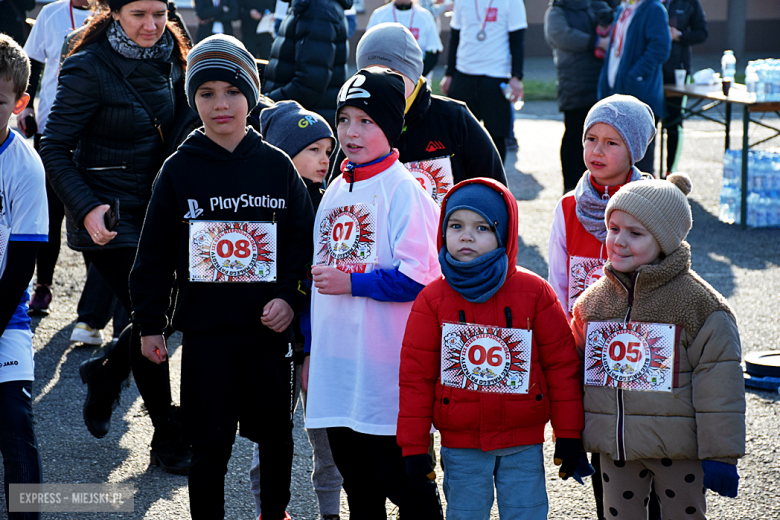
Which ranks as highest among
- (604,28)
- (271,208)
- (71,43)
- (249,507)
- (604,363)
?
(604,28)

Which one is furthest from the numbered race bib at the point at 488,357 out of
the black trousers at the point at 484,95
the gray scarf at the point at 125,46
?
the black trousers at the point at 484,95

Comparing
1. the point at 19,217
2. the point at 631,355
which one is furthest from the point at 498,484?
the point at 19,217

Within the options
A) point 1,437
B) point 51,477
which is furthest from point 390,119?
point 51,477

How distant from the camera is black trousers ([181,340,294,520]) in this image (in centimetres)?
295

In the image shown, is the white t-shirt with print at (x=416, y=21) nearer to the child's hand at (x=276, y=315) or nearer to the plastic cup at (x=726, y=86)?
the plastic cup at (x=726, y=86)

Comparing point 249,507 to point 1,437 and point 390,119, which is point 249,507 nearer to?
point 1,437

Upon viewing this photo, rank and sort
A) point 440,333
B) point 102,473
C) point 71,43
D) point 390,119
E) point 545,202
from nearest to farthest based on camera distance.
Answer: point 440,333
point 390,119
point 102,473
point 71,43
point 545,202

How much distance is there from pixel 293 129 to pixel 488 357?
1449 millimetres

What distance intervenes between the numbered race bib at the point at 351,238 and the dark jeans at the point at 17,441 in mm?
1107

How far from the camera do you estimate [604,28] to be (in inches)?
336

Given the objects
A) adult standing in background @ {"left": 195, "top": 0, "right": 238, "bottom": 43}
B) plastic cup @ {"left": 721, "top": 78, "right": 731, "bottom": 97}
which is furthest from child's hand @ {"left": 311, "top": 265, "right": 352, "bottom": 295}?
adult standing in background @ {"left": 195, "top": 0, "right": 238, "bottom": 43}

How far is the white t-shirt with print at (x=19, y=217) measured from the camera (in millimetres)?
2912

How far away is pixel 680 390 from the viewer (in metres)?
2.58

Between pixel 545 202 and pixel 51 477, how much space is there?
20.8ft
